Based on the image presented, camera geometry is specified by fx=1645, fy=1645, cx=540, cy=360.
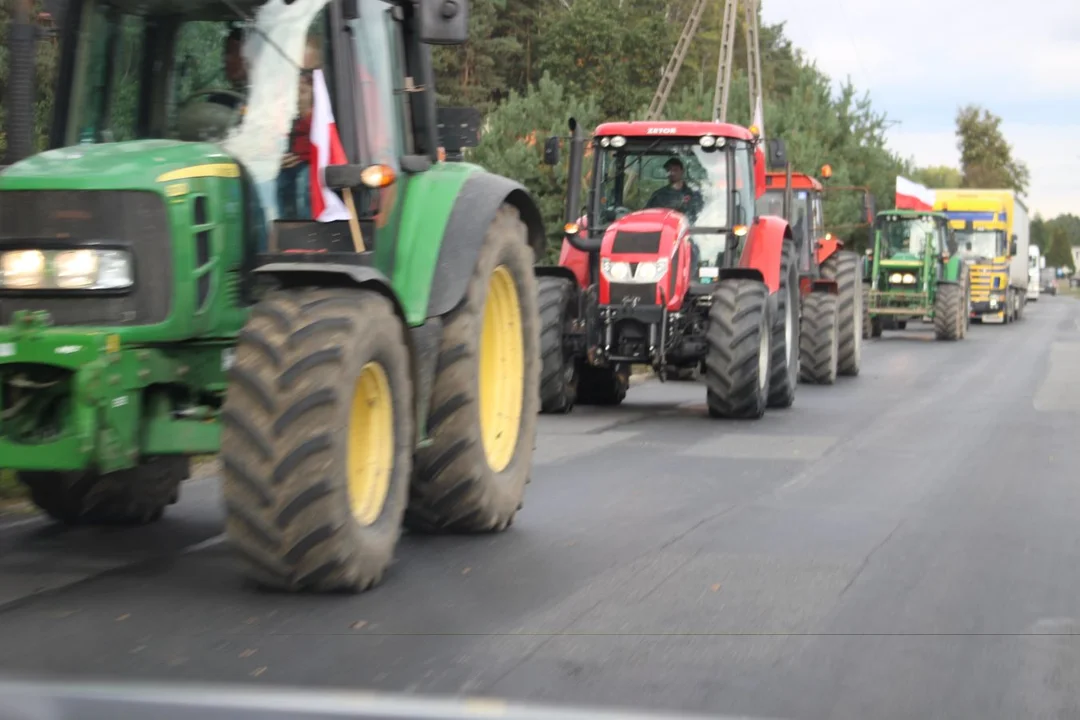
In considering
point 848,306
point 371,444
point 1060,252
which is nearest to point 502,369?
point 371,444

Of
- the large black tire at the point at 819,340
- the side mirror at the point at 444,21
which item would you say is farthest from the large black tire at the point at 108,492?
the large black tire at the point at 819,340

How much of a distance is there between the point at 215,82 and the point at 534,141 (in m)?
23.9

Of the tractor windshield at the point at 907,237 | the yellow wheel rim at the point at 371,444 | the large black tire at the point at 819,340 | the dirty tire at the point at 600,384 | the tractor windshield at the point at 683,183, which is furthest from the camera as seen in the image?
the tractor windshield at the point at 907,237

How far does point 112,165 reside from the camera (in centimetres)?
649

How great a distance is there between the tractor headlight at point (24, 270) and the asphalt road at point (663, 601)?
1214 mm

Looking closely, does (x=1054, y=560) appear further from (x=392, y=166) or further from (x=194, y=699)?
(x=194, y=699)

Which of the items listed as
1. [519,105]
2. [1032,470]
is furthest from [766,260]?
[519,105]

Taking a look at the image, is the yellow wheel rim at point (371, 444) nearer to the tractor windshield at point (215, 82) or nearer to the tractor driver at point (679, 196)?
the tractor windshield at point (215, 82)

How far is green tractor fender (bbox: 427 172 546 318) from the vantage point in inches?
290

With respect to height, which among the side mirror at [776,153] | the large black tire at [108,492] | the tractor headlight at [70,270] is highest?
the side mirror at [776,153]

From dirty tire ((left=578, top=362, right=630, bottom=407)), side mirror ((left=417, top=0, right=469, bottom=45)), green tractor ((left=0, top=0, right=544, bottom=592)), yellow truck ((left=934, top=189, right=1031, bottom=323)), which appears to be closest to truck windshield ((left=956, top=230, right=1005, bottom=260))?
yellow truck ((left=934, top=189, right=1031, bottom=323))

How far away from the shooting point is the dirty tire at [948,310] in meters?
31.5

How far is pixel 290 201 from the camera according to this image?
6980 millimetres

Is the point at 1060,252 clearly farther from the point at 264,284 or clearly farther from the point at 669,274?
the point at 264,284
